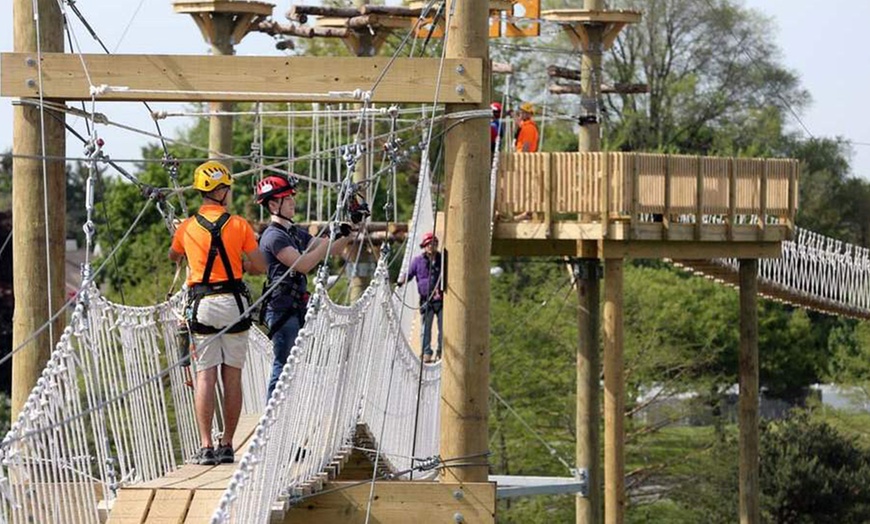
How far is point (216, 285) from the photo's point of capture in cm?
938

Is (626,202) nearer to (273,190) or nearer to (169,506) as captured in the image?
(273,190)

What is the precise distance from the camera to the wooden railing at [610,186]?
1973 centimetres

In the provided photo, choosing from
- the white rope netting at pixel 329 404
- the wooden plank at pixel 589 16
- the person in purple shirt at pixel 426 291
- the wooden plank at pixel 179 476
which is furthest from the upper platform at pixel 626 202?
the wooden plank at pixel 179 476

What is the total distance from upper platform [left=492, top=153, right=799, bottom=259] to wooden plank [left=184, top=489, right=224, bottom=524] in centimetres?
1127

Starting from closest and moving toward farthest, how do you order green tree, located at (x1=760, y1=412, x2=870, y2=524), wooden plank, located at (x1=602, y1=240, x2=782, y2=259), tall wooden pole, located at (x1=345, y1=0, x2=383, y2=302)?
wooden plank, located at (x1=602, y1=240, x2=782, y2=259), tall wooden pole, located at (x1=345, y1=0, x2=383, y2=302), green tree, located at (x1=760, y1=412, x2=870, y2=524)

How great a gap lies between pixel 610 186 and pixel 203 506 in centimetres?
1144

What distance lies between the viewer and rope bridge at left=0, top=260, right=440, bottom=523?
830 centimetres

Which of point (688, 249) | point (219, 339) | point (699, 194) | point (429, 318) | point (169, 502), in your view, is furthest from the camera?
point (688, 249)

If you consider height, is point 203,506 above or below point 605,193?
below

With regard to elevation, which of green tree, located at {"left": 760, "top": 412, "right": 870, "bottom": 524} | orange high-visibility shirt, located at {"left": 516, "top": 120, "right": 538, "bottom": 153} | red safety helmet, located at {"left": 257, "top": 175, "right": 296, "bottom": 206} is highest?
orange high-visibility shirt, located at {"left": 516, "top": 120, "right": 538, "bottom": 153}

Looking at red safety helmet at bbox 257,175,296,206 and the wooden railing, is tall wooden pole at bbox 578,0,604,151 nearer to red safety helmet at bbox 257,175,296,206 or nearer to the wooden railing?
the wooden railing

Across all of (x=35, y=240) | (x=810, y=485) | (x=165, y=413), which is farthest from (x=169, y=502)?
(x=810, y=485)

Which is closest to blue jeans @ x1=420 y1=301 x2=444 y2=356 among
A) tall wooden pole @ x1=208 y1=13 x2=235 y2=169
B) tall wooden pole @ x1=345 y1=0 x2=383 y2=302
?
tall wooden pole @ x1=345 y1=0 x2=383 y2=302

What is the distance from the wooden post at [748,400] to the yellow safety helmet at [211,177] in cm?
1260
